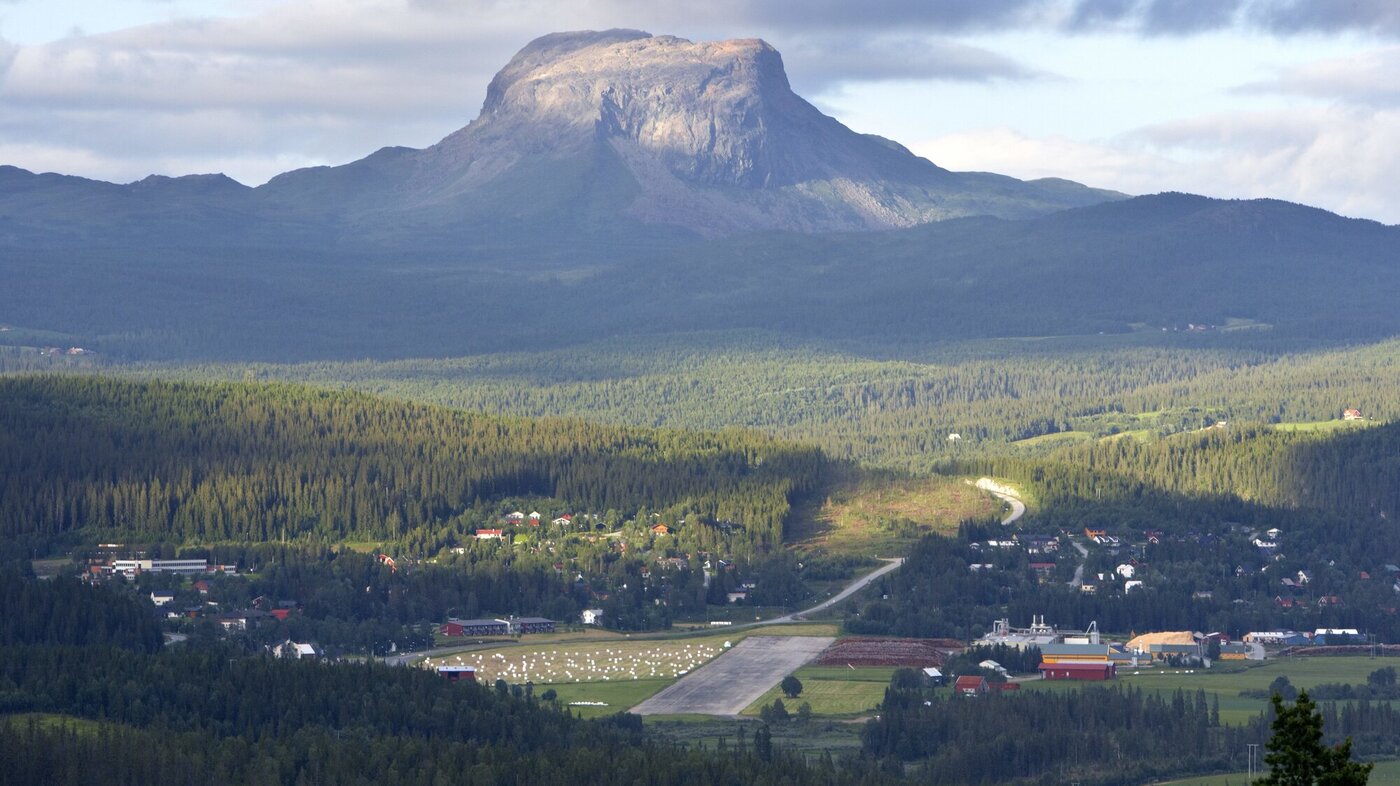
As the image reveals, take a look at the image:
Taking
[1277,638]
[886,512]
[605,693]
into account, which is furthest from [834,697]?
[886,512]

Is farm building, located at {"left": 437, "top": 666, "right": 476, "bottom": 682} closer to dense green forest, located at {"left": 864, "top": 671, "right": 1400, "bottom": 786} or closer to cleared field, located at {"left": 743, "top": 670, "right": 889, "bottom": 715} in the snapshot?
cleared field, located at {"left": 743, "top": 670, "right": 889, "bottom": 715}

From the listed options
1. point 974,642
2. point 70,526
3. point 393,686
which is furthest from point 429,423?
point 393,686

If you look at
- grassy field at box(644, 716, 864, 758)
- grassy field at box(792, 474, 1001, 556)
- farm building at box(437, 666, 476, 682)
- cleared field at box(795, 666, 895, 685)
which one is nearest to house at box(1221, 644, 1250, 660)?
cleared field at box(795, 666, 895, 685)

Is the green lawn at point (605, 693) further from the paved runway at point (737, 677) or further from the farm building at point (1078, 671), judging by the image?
the farm building at point (1078, 671)

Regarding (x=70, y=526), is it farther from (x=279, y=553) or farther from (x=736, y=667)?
(x=736, y=667)

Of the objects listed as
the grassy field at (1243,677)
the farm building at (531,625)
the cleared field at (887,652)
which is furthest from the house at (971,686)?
the farm building at (531,625)
